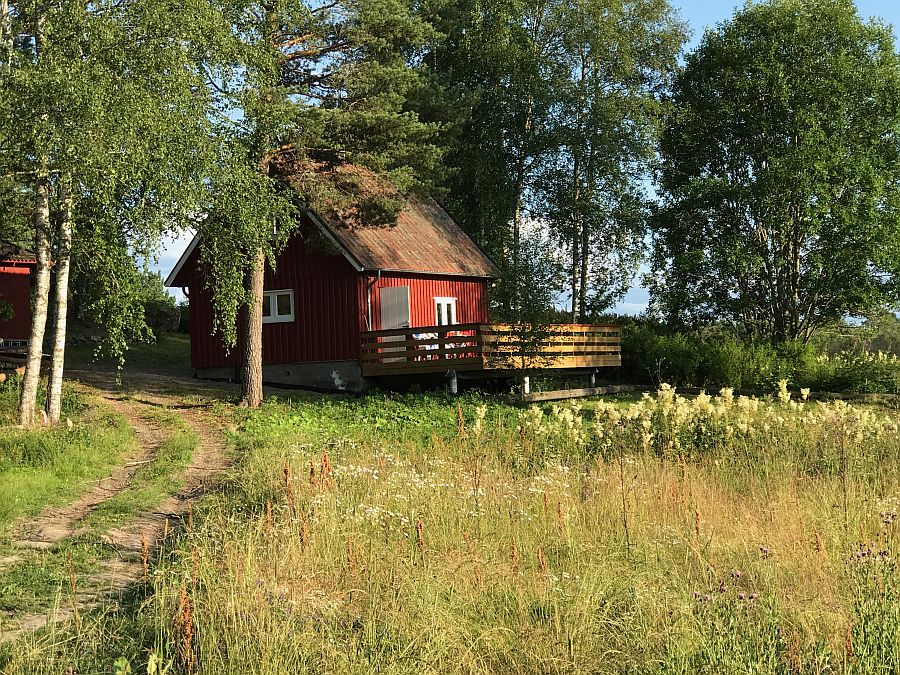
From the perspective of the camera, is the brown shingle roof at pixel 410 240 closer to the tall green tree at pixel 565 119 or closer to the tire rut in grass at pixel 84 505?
the tall green tree at pixel 565 119

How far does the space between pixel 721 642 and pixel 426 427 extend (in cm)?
1076

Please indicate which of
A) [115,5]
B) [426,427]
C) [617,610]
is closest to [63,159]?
[115,5]

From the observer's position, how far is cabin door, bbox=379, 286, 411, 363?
78.3 feet

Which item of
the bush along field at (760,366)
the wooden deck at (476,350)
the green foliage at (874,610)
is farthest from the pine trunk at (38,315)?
the bush along field at (760,366)

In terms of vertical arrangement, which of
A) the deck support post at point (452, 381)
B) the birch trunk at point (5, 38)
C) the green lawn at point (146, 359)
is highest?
the birch trunk at point (5, 38)

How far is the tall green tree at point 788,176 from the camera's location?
25984 mm

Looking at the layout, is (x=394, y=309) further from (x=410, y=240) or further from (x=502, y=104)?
(x=502, y=104)

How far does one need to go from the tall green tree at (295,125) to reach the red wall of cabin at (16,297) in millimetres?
9198

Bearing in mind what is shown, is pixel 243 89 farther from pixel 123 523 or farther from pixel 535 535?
pixel 535 535

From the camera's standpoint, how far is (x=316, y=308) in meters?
24.7

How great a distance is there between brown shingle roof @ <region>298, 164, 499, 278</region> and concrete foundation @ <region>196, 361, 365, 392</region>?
9.55ft

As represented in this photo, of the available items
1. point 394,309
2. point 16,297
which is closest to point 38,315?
point 394,309

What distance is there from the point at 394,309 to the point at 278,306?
12.4 feet

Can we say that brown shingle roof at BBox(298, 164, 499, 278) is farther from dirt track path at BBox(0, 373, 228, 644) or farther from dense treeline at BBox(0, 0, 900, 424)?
dirt track path at BBox(0, 373, 228, 644)
